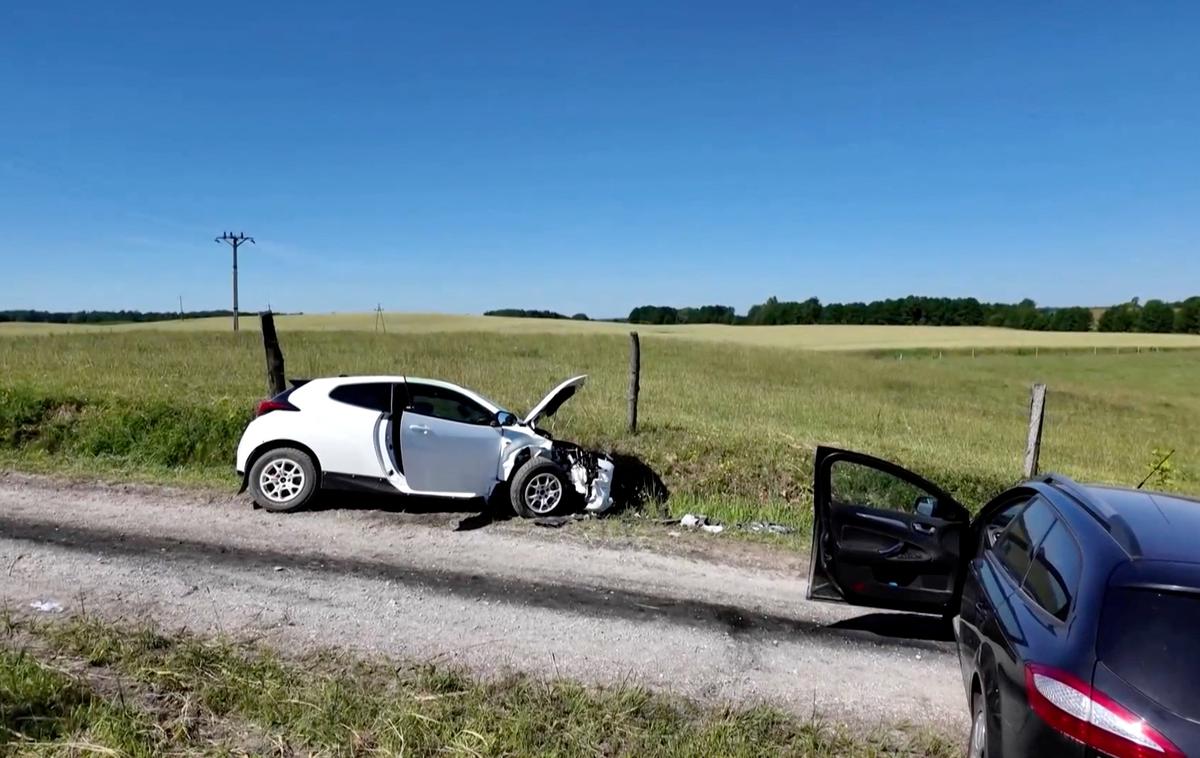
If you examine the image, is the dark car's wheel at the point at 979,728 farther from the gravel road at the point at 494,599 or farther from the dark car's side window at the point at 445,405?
the dark car's side window at the point at 445,405

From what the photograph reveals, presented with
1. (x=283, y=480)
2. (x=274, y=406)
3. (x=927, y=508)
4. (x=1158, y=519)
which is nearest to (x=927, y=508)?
(x=927, y=508)

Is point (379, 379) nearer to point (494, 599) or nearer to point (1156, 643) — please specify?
point (494, 599)

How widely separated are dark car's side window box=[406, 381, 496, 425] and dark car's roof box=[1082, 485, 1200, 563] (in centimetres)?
572

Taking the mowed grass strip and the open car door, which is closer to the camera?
the open car door

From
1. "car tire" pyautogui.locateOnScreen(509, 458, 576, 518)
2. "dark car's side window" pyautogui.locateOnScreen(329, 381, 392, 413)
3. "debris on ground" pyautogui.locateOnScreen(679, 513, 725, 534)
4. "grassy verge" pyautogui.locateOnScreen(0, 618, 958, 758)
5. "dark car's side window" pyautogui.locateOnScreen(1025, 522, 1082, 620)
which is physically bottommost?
"debris on ground" pyautogui.locateOnScreen(679, 513, 725, 534)

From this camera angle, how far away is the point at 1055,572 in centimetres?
312

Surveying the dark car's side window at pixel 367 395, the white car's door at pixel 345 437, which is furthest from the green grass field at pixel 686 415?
the dark car's side window at pixel 367 395

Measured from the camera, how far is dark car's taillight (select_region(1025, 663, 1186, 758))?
7.39ft

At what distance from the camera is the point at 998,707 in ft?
9.77

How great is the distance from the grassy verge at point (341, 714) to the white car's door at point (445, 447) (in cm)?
355

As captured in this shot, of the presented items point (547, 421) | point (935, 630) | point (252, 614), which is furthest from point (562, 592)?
point (547, 421)

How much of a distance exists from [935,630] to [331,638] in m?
4.06

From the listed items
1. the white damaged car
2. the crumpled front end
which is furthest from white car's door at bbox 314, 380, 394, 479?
the crumpled front end

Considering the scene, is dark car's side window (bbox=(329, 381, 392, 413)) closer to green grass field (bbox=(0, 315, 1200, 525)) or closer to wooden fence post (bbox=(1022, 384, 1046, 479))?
green grass field (bbox=(0, 315, 1200, 525))
